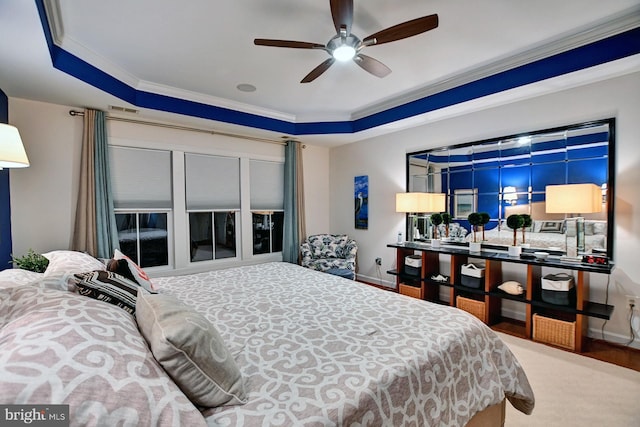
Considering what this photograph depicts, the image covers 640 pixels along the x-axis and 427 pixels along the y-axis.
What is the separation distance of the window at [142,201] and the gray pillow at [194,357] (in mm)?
3193

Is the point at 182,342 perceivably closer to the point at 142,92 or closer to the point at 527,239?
the point at 142,92

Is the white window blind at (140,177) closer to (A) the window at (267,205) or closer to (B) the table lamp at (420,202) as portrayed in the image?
(A) the window at (267,205)

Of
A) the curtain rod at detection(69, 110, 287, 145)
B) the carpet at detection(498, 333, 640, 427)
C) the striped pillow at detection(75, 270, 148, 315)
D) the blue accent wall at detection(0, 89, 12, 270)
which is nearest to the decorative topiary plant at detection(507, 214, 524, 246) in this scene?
the carpet at detection(498, 333, 640, 427)

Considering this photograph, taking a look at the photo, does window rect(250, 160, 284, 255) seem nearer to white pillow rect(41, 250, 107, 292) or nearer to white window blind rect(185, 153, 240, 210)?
white window blind rect(185, 153, 240, 210)

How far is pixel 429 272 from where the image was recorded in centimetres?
396

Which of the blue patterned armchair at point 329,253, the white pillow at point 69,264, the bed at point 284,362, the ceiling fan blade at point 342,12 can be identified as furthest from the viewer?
the blue patterned armchair at point 329,253

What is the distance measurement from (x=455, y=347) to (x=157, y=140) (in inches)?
160

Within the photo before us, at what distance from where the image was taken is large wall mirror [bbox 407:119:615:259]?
9.42 feet

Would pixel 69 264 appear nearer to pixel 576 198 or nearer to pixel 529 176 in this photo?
pixel 576 198

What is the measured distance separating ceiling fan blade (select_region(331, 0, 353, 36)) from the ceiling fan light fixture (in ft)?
0.75

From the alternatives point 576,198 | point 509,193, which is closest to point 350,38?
point 576,198

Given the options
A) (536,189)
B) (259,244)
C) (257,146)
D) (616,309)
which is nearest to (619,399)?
(616,309)

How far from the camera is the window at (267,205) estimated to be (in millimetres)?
4797

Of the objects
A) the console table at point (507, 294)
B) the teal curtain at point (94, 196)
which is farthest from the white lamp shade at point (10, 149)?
the console table at point (507, 294)
